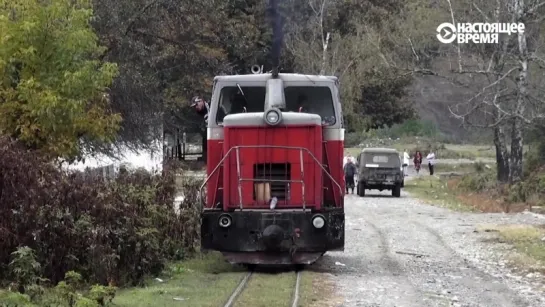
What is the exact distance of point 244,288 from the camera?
12625mm

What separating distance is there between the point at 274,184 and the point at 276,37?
4.97 m

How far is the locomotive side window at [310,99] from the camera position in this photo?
1472 cm

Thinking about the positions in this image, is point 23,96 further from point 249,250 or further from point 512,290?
point 512,290

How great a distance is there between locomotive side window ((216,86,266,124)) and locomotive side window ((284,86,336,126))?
0.45 meters

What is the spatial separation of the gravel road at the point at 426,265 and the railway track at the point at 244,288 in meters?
0.59

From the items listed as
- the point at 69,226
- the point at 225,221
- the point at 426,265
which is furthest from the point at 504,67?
the point at 69,226

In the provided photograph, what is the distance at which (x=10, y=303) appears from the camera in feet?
30.2

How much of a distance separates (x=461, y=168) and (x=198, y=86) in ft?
75.5

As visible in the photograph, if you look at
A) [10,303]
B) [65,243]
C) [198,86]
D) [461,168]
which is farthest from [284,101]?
[461,168]

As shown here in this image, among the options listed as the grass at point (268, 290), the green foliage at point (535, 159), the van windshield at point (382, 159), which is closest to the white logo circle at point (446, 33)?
the van windshield at point (382, 159)

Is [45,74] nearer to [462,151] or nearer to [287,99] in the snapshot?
[287,99]

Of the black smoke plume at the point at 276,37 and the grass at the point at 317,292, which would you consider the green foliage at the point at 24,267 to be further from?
the black smoke plume at the point at 276,37

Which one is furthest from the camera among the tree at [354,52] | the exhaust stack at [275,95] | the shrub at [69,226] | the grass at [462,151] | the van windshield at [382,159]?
the grass at [462,151]

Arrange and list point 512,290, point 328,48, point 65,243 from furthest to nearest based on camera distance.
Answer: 1. point 328,48
2. point 512,290
3. point 65,243
